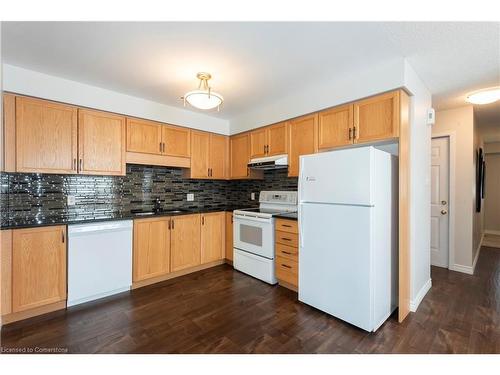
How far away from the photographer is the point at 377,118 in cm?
225

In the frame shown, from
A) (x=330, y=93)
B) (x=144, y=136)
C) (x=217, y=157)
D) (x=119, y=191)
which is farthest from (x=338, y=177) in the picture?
(x=119, y=191)

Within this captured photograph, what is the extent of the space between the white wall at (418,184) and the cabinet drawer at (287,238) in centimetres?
112

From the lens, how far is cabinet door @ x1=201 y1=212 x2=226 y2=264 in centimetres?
348

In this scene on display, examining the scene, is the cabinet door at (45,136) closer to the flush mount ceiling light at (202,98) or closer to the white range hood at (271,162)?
the flush mount ceiling light at (202,98)

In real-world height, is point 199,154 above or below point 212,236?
above

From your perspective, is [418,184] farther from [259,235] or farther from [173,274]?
[173,274]

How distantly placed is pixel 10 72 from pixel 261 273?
3.33 metres

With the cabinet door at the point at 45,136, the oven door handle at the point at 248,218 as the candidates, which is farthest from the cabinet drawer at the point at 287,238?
the cabinet door at the point at 45,136

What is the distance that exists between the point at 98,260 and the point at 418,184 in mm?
3455

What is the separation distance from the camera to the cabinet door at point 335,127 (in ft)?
8.05

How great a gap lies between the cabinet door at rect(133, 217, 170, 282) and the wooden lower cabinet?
1.42 meters

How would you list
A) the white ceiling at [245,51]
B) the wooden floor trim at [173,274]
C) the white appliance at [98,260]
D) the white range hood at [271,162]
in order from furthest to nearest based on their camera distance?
the white range hood at [271,162] → the wooden floor trim at [173,274] → the white appliance at [98,260] → the white ceiling at [245,51]
